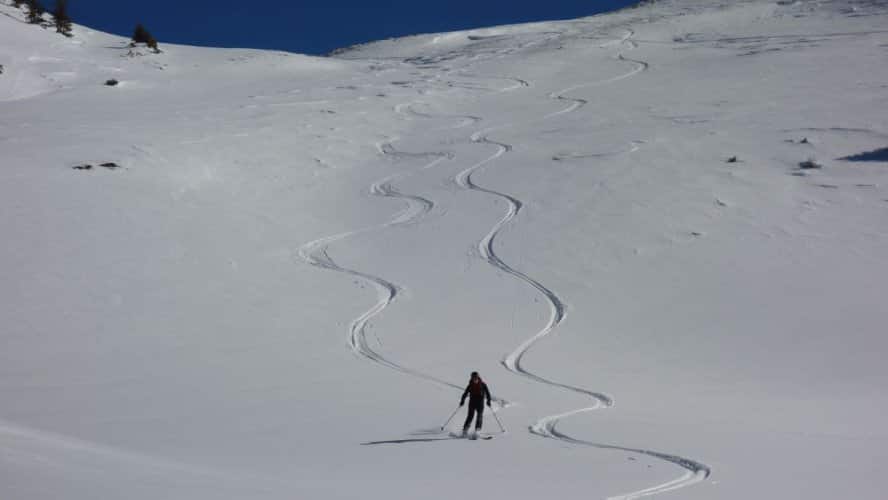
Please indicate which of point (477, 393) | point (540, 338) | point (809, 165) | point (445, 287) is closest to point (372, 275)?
point (445, 287)

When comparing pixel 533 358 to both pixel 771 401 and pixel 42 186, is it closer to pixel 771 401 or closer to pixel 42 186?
pixel 771 401

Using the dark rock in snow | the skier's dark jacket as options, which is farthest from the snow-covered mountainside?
the skier's dark jacket

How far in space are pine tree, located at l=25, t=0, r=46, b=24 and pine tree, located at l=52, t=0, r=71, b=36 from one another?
29.2 inches

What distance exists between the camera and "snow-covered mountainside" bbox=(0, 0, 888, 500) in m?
10.0

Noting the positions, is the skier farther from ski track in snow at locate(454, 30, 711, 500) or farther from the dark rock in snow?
the dark rock in snow

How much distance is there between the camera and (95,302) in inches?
710

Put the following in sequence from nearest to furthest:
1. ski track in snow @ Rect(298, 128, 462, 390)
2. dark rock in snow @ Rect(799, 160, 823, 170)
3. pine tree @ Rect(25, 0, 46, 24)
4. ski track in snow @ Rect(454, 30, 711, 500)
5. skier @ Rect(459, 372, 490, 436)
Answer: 1. ski track in snow @ Rect(454, 30, 711, 500)
2. skier @ Rect(459, 372, 490, 436)
3. ski track in snow @ Rect(298, 128, 462, 390)
4. dark rock in snow @ Rect(799, 160, 823, 170)
5. pine tree @ Rect(25, 0, 46, 24)

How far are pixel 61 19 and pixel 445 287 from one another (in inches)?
1575

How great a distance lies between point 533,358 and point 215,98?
2739 cm

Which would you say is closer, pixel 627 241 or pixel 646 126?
pixel 627 241

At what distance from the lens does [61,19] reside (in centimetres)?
5019

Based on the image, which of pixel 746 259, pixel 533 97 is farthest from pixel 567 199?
pixel 533 97

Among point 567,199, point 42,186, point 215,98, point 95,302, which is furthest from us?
point 215,98

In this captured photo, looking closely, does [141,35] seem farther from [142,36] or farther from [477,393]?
[477,393]
